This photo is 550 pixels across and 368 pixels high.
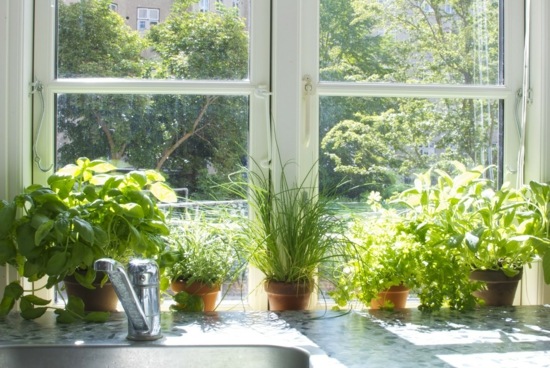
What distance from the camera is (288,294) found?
84.9 inches

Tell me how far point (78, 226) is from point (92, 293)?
0.26 metres

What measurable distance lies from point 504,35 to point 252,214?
1007mm

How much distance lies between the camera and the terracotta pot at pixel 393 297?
2.22m

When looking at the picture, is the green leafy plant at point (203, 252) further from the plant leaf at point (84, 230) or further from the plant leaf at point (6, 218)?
the plant leaf at point (6, 218)

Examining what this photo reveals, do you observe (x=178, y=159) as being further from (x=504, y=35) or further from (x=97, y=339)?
(x=504, y=35)

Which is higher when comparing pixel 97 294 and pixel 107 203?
pixel 107 203

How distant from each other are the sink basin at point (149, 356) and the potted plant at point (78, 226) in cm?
24

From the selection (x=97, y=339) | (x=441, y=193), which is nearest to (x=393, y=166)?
(x=441, y=193)

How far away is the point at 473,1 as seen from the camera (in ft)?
8.13

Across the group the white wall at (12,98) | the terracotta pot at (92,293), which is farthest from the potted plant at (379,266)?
the white wall at (12,98)

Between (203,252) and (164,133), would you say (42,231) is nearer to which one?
(203,252)

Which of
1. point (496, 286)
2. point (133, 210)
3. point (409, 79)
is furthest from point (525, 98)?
point (133, 210)

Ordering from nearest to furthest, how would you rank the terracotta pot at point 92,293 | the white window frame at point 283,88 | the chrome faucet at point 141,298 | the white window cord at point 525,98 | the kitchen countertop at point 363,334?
the kitchen countertop at point 363,334 < the chrome faucet at point 141,298 < the terracotta pot at point 92,293 < the white window frame at point 283,88 < the white window cord at point 525,98

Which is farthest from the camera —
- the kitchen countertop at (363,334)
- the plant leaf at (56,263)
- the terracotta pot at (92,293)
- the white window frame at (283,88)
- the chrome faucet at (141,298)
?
the white window frame at (283,88)
